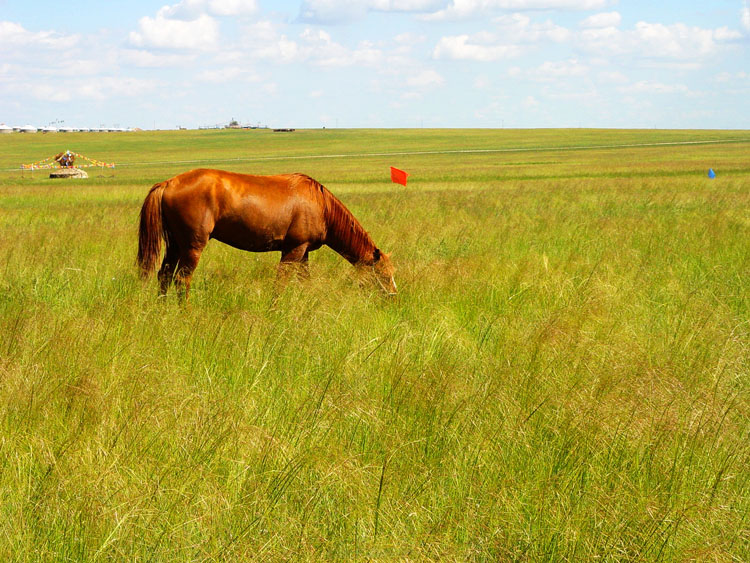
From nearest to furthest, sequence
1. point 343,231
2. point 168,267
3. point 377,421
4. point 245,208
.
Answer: point 377,421 < point 245,208 < point 168,267 < point 343,231

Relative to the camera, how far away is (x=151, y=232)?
7.59 metres

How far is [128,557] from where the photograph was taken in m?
2.47

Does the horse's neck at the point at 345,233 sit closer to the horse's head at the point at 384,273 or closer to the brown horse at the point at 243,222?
the brown horse at the point at 243,222

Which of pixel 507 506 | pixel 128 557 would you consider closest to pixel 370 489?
pixel 507 506

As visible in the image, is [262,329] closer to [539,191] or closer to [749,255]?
[749,255]

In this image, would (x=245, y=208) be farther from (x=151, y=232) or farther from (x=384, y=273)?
(x=384, y=273)

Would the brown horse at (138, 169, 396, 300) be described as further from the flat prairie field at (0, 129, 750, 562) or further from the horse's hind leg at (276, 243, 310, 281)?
the flat prairie field at (0, 129, 750, 562)

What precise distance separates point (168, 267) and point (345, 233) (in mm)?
2148

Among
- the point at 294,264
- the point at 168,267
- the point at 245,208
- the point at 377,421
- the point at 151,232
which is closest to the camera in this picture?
the point at 377,421

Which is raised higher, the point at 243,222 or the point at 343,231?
the point at 243,222

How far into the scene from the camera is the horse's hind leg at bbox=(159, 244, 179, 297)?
25.8 ft

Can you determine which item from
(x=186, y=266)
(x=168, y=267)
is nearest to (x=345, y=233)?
(x=186, y=266)

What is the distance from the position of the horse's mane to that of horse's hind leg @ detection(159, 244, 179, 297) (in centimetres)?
182

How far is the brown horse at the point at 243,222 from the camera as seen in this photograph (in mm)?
7574
